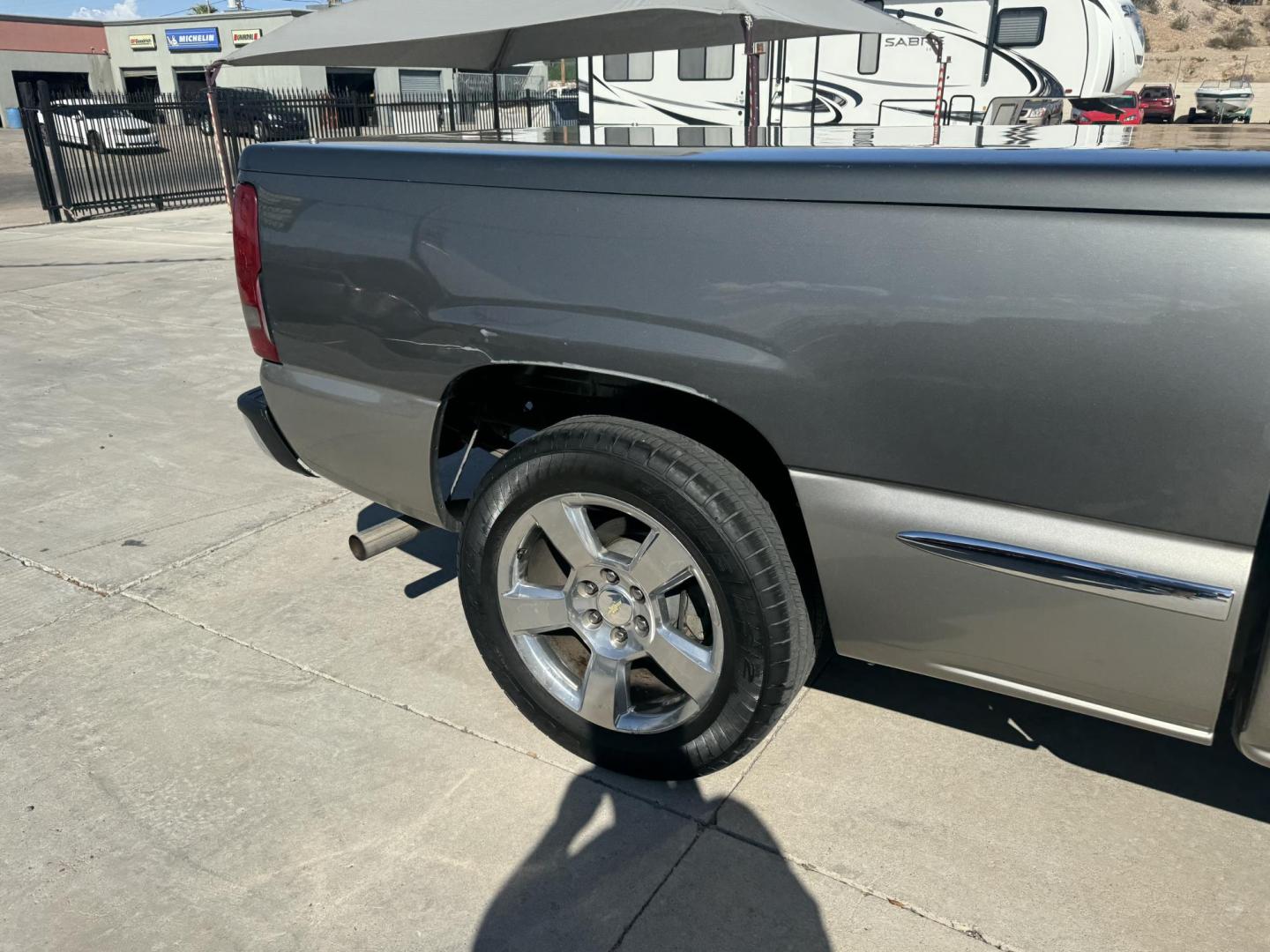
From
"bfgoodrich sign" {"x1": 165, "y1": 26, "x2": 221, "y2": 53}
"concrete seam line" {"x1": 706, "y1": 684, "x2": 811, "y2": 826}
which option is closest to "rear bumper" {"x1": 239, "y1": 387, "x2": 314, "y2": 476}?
"concrete seam line" {"x1": 706, "y1": 684, "x2": 811, "y2": 826}

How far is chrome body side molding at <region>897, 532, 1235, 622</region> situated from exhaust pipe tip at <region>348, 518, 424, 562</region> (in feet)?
5.69

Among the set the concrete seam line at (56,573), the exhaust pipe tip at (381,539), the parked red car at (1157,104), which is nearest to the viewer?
the exhaust pipe tip at (381,539)

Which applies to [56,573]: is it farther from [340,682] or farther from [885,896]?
[885,896]

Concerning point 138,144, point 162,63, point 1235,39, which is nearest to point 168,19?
point 162,63

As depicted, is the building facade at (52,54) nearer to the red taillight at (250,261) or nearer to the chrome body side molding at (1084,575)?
the red taillight at (250,261)

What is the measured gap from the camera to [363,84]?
134 feet

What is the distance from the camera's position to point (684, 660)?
8.00 feet

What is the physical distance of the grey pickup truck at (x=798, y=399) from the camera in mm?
1724

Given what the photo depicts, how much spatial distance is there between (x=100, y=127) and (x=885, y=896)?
17.5m

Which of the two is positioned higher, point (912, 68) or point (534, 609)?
point (912, 68)

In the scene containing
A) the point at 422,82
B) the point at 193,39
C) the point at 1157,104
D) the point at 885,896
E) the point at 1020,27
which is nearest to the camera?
the point at 885,896

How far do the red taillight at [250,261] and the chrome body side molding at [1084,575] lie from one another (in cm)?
197

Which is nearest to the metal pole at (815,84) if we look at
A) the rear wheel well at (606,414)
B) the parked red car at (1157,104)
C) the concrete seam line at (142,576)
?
the concrete seam line at (142,576)

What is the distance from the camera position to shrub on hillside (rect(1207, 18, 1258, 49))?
2648 inches
